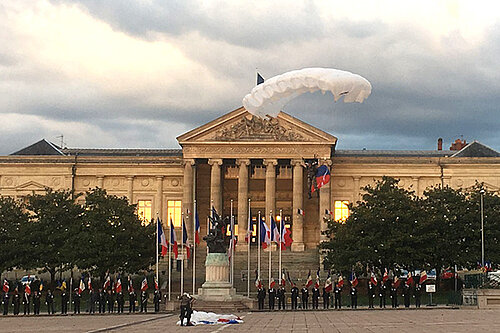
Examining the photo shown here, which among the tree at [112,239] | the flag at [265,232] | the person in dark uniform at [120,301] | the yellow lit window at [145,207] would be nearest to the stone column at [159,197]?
the yellow lit window at [145,207]

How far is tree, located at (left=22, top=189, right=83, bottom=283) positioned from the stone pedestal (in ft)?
51.8

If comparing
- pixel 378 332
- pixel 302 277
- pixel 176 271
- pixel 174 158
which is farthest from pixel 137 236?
pixel 378 332

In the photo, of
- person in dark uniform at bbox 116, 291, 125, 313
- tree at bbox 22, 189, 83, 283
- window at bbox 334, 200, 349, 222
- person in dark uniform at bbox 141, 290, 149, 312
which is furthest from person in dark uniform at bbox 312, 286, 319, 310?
window at bbox 334, 200, 349, 222

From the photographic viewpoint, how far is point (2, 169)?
3369 inches

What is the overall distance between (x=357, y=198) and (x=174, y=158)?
19047 millimetres

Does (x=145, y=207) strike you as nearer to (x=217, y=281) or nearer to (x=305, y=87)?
(x=217, y=281)

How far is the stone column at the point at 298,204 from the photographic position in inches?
3098

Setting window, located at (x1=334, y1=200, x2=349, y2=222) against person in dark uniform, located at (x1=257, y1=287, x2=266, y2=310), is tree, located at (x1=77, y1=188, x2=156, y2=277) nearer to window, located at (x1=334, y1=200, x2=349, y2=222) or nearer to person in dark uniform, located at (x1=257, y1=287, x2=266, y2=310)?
person in dark uniform, located at (x1=257, y1=287, x2=266, y2=310)

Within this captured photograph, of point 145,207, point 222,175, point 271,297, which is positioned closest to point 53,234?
point 271,297

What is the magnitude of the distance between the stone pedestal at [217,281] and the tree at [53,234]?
1577cm

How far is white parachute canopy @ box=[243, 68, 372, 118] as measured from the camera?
93.0 ft

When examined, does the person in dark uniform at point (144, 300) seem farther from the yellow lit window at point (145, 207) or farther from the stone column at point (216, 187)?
the yellow lit window at point (145, 207)

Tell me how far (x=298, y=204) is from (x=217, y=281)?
33345 millimetres

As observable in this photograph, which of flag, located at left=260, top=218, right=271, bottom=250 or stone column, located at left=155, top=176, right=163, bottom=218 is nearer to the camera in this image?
flag, located at left=260, top=218, right=271, bottom=250
